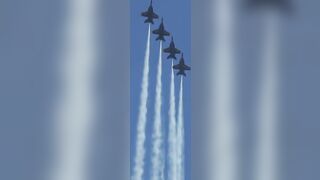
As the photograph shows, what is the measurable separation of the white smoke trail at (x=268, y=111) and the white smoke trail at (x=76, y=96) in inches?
26.1

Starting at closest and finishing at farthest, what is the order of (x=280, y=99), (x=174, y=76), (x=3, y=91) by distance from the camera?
(x=3, y=91) < (x=174, y=76) < (x=280, y=99)

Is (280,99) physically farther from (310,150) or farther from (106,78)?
(106,78)

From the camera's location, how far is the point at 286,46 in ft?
7.35

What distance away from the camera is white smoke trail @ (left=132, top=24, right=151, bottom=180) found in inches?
78.0

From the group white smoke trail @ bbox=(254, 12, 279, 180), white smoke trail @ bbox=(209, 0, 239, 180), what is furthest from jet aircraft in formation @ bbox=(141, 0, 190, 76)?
white smoke trail @ bbox=(254, 12, 279, 180)

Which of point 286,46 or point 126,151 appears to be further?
point 286,46

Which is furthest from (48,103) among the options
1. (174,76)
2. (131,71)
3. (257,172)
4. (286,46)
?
(286,46)

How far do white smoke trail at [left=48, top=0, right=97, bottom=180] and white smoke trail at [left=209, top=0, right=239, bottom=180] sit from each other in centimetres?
47

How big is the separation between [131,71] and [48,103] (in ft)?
1.05

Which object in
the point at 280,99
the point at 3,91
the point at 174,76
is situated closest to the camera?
the point at 3,91

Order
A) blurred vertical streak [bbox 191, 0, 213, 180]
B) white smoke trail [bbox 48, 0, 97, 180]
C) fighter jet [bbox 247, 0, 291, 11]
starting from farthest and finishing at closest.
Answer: fighter jet [bbox 247, 0, 291, 11], blurred vertical streak [bbox 191, 0, 213, 180], white smoke trail [bbox 48, 0, 97, 180]

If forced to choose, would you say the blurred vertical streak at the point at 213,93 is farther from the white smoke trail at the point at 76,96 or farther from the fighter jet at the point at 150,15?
the white smoke trail at the point at 76,96

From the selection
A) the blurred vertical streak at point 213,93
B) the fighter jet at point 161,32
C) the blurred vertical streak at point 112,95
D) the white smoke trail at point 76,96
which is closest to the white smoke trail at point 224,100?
the blurred vertical streak at point 213,93

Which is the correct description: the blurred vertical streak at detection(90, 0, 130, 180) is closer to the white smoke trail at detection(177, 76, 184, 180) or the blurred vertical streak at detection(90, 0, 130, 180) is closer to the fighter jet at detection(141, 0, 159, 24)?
the fighter jet at detection(141, 0, 159, 24)
